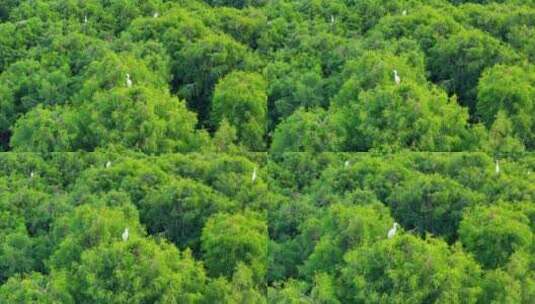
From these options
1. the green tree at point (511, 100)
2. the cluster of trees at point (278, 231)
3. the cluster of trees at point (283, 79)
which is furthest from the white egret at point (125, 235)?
the green tree at point (511, 100)

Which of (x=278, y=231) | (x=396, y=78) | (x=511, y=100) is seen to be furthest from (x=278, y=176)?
(x=511, y=100)

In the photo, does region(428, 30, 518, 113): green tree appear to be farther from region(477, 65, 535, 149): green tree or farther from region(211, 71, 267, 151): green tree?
region(211, 71, 267, 151): green tree

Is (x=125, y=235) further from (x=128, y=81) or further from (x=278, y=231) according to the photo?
(x=128, y=81)

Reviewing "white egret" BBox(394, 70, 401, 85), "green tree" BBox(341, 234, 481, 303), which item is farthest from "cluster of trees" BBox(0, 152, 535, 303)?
"white egret" BBox(394, 70, 401, 85)

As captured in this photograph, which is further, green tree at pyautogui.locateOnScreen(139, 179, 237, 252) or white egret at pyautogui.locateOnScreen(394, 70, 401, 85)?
white egret at pyautogui.locateOnScreen(394, 70, 401, 85)

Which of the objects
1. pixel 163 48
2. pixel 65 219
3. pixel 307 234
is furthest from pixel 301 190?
pixel 163 48

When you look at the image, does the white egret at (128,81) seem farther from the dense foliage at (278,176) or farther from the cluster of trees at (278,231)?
the cluster of trees at (278,231)

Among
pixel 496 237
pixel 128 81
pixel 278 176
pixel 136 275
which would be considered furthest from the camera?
pixel 128 81
